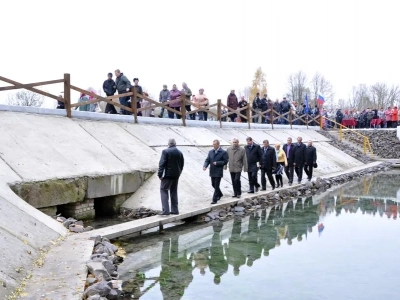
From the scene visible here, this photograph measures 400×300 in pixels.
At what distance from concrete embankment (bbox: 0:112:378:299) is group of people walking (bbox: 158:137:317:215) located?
66 centimetres

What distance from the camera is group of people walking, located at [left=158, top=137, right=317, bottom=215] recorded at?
31.5ft

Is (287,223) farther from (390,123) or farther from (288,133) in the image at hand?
(390,123)

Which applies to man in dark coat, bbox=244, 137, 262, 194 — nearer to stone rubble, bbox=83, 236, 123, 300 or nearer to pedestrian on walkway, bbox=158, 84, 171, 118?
pedestrian on walkway, bbox=158, 84, 171, 118

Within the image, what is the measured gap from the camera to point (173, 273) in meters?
6.82

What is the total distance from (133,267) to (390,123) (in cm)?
3012

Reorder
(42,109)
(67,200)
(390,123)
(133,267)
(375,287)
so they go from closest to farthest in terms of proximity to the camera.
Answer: (375,287) < (133,267) < (67,200) < (42,109) < (390,123)

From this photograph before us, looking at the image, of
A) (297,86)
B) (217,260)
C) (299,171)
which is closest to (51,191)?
(217,260)

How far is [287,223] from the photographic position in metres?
10.7

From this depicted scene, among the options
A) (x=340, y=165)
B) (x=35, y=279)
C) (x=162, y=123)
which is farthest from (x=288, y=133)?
(x=35, y=279)

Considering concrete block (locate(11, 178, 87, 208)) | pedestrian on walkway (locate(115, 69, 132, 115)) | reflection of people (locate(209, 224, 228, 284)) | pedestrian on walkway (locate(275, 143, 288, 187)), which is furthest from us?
pedestrian on walkway (locate(115, 69, 132, 115))

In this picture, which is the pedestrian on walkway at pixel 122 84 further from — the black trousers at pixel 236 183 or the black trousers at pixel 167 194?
the black trousers at pixel 167 194

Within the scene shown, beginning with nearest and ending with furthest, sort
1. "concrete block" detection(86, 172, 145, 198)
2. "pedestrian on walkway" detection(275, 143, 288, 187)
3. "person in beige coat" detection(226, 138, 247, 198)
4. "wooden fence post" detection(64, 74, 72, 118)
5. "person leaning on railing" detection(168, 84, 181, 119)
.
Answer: "concrete block" detection(86, 172, 145, 198) < "person in beige coat" detection(226, 138, 247, 198) < "wooden fence post" detection(64, 74, 72, 118) < "pedestrian on walkway" detection(275, 143, 288, 187) < "person leaning on railing" detection(168, 84, 181, 119)

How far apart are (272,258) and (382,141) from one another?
25.6 m

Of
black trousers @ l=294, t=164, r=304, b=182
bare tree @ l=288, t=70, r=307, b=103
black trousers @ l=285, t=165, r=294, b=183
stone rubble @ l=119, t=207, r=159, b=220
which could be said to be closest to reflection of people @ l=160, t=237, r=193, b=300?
stone rubble @ l=119, t=207, r=159, b=220
